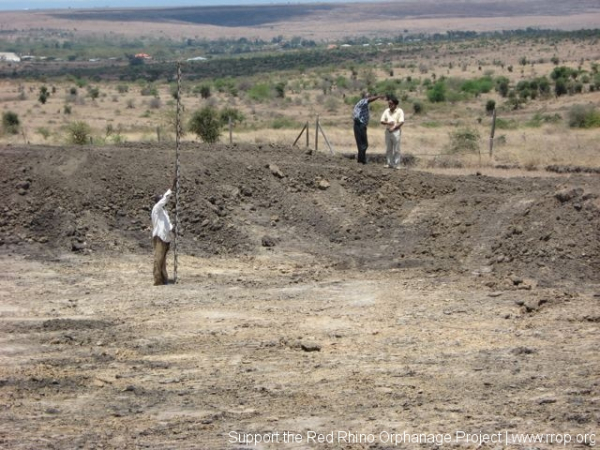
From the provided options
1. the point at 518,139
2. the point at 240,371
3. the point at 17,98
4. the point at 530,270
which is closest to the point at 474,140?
the point at 518,139

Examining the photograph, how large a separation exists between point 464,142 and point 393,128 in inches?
270

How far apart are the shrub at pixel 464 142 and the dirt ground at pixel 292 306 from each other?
651 cm

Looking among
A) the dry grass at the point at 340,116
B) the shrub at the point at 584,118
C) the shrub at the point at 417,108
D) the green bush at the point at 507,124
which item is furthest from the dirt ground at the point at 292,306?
the shrub at the point at 417,108

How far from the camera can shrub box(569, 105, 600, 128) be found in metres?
32.7

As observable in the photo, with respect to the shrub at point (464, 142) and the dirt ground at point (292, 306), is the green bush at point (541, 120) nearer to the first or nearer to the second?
the shrub at point (464, 142)

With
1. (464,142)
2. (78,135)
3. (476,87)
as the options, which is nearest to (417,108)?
(476,87)

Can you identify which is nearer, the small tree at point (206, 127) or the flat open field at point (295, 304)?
the flat open field at point (295, 304)

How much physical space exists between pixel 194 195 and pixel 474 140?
38.1 feet

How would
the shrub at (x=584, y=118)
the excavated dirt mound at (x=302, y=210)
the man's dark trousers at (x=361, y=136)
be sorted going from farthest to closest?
the shrub at (x=584, y=118), the man's dark trousers at (x=361, y=136), the excavated dirt mound at (x=302, y=210)

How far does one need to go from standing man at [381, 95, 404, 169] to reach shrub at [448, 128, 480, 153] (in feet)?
18.8

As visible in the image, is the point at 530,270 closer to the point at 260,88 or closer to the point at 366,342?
the point at 366,342

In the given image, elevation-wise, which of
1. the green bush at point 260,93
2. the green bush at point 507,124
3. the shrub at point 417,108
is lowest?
the green bush at point 260,93

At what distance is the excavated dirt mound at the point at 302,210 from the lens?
16.4 meters

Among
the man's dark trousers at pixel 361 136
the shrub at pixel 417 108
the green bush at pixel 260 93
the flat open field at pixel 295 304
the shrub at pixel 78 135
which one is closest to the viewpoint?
the flat open field at pixel 295 304
